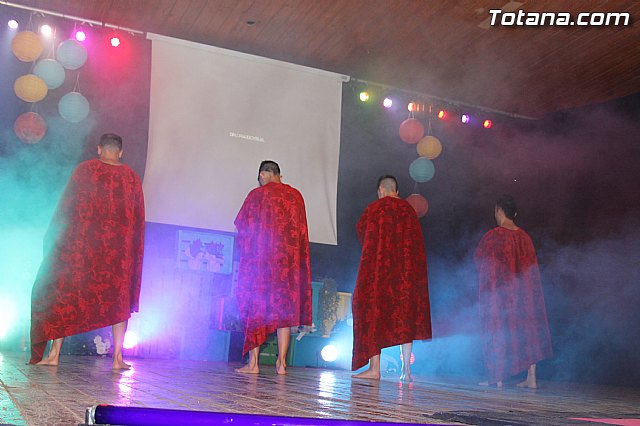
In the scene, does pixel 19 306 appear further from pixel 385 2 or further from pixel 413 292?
pixel 385 2

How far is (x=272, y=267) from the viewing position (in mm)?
4184

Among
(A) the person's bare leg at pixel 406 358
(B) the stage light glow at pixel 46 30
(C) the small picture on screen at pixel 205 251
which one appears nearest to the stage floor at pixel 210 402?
(A) the person's bare leg at pixel 406 358

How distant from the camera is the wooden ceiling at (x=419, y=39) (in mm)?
5414

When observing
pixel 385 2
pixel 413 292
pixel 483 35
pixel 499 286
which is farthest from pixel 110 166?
pixel 483 35

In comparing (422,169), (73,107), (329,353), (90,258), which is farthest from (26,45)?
(329,353)

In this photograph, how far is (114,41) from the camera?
602 centimetres

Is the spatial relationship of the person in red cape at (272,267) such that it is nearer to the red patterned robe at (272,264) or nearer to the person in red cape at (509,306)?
the red patterned robe at (272,264)

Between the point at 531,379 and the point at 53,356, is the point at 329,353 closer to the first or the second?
the point at 531,379

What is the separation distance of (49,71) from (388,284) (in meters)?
3.02

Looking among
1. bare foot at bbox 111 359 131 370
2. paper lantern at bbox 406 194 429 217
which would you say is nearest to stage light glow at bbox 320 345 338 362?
paper lantern at bbox 406 194 429 217

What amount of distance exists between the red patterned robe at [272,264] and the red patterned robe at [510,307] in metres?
1.63

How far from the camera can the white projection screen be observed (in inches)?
233

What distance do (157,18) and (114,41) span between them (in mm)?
497

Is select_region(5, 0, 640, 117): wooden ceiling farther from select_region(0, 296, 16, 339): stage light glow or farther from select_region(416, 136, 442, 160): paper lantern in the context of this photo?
select_region(0, 296, 16, 339): stage light glow
